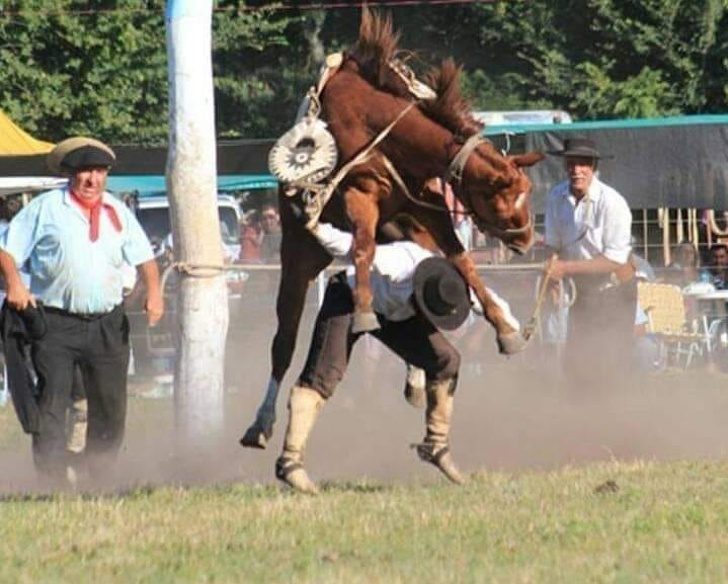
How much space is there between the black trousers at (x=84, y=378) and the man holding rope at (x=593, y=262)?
112 inches

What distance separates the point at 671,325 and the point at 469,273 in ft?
31.9

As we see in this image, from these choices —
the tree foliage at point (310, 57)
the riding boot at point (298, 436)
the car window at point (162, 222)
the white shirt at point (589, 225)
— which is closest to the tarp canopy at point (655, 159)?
the car window at point (162, 222)

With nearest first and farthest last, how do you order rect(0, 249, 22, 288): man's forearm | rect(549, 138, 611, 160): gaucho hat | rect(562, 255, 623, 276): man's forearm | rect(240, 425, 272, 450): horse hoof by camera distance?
rect(0, 249, 22, 288): man's forearm < rect(240, 425, 272, 450): horse hoof < rect(562, 255, 623, 276): man's forearm < rect(549, 138, 611, 160): gaucho hat

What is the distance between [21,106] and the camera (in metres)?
33.2

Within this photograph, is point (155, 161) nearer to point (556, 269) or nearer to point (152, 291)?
point (556, 269)

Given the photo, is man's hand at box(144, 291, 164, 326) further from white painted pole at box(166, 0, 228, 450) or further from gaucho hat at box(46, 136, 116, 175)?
white painted pole at box(166, 0, 228, 450)

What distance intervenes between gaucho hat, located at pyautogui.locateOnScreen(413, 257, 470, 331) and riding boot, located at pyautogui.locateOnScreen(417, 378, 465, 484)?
17.4 inches

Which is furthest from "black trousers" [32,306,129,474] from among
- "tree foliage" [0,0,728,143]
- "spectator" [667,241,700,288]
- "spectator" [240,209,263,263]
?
"tree foliage" [0,0,728,143]

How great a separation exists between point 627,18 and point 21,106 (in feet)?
35.5

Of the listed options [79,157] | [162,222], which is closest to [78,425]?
[79,157]

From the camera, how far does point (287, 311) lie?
10539 millimetres

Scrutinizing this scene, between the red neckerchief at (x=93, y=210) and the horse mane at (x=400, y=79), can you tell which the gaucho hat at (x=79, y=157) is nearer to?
the red neckerchief at (x=93, y=210)

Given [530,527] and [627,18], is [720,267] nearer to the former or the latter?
[530,527]

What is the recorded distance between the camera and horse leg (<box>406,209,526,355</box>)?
9.91 m
